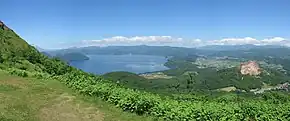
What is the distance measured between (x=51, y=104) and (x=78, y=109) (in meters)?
1.48

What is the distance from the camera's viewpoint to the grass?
1468 cm

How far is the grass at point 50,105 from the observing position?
48.2 feet

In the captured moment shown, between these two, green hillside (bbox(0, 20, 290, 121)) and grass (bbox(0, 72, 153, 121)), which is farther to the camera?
grass (bbox(0, 72, 153, 121))

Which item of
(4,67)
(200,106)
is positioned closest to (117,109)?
(200,106)

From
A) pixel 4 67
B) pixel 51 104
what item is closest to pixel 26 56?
pixel 4 67

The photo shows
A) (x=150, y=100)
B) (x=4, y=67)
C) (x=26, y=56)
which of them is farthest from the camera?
(x=26, y=56)

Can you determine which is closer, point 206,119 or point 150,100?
point 206,119

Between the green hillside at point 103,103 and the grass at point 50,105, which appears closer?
the green hillside at point 103,103

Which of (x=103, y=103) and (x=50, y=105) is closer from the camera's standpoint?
(x=50, y=105)

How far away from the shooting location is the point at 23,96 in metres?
17.5

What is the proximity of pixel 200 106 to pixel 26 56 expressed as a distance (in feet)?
88.1

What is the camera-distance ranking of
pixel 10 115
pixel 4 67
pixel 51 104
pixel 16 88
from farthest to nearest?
pixel 4 67
pixel 16 88
pixel 51 104
pixel 10 115

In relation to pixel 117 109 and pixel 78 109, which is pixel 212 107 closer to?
pixel 117 109

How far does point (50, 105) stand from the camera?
16344 millimetres
